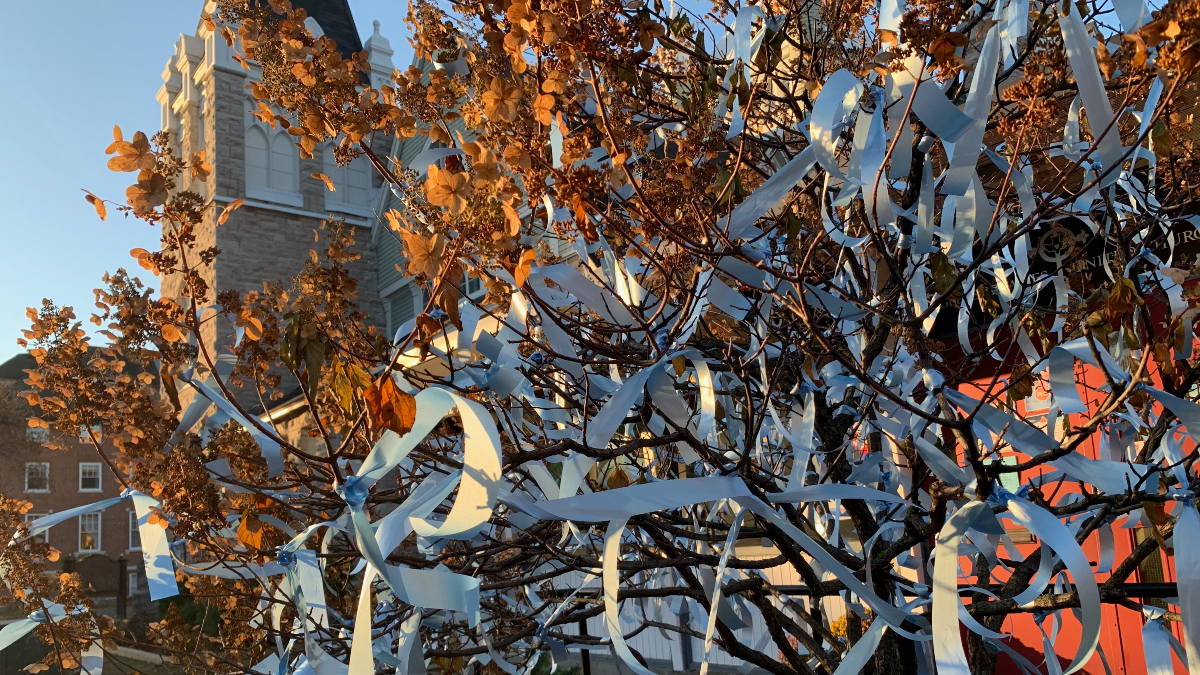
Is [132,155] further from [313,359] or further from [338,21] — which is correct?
[338,21]

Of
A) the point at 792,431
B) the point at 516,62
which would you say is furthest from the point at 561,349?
the point at 792,431

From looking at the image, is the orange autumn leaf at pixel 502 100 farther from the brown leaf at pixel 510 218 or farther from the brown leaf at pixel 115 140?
the brown leaf at pixel 115 140

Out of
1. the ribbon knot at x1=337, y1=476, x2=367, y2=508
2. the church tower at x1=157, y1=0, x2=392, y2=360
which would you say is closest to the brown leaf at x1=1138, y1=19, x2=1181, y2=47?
the ribbon knot at x1=337, y1=476, x2=367, y2=508

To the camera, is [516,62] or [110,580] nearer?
[516,62]

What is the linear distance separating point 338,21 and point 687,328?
22.6 m

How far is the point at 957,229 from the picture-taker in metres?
1.68

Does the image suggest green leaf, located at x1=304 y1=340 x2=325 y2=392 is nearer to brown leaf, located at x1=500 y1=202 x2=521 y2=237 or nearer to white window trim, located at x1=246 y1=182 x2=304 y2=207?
brown leaf, located at x1=500 y1=202 x2=521 y2=237

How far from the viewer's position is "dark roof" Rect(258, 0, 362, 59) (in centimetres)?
2103

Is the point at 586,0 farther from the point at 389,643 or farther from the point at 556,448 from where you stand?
the point at 389,643

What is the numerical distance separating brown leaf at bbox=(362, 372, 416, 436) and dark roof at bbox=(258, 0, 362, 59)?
21387 millimetres

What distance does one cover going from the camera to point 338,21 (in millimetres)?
21672

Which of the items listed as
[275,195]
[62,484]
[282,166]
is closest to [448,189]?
[275,195]

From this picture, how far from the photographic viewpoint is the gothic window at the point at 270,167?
17.8 m

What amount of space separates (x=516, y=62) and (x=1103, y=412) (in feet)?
4.05
